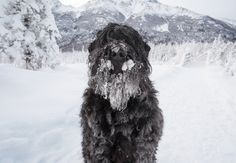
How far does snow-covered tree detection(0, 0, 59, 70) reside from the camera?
1277cm

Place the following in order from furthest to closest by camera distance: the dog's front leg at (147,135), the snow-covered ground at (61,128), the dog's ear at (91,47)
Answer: the snow-covered ground at (61,128), the dog's ear at (91,47), the dog's front leg at (147,135)

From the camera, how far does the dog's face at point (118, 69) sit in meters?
2.81

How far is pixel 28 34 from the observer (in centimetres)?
1425

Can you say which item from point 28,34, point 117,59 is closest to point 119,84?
point 117,59

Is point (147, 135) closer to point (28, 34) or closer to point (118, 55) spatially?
point (118, 55)

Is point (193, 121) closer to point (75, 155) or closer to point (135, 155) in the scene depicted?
point (75, 155)

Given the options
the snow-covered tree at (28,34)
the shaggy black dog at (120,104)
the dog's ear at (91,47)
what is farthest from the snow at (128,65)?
the snow-covered tree at (28,34)

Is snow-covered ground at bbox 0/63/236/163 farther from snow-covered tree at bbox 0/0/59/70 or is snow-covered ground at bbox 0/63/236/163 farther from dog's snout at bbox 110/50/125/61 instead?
snow-covered tree at bbox 0/0/59/70

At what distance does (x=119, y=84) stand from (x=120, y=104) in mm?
250

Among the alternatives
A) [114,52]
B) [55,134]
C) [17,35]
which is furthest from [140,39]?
[17,35]

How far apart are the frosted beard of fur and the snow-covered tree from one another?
11084mm

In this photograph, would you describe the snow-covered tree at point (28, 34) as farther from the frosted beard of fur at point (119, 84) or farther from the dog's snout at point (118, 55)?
the dog's snout at point (118, 55)

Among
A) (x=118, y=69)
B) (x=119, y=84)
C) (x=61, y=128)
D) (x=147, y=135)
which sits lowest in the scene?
(x=61, y=128)

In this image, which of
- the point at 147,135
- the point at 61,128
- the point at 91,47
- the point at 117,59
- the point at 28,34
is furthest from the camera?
the point at 28,34
